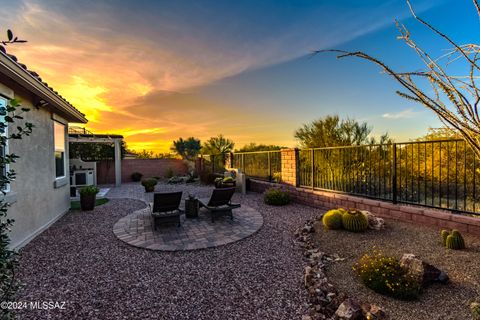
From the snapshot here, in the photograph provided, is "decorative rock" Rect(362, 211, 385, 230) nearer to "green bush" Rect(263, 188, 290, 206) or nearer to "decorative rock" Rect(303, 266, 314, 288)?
"decorative rock" Rect(303, 266, 314, 288)

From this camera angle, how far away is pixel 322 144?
1037 centimetres

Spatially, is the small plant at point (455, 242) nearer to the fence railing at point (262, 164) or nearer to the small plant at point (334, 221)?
the small plant at point (334, 221)

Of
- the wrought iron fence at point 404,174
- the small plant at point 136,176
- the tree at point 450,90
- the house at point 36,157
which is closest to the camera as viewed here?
the tree at point 450,90

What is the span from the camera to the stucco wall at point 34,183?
4.22 metres

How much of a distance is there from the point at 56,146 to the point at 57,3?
3.70 metres

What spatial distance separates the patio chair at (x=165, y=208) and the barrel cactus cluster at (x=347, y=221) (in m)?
3.48

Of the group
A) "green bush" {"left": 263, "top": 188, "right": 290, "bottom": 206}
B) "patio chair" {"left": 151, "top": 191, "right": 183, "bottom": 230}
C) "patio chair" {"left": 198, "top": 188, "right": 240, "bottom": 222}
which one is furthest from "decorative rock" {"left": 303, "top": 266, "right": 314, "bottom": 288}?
"green bush" {"left": 263, "top": 188, "right": 290, "bottom": 206}

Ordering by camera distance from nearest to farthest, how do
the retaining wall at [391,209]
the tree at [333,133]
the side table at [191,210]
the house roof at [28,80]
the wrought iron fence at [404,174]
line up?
the house roof at [28,80], the retaining wall at [391,209], the wrought iron fence at [404,174], the side table at [191,210], the tree at [333,133]

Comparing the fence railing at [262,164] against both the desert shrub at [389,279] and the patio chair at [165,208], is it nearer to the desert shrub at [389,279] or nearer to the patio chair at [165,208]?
the patio chair at [165,208]

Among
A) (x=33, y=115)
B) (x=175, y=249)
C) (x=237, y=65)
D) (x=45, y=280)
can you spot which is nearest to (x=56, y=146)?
(x=33, y=115)

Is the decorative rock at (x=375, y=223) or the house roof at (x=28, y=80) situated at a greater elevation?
the house roof at (x=28, y=80)

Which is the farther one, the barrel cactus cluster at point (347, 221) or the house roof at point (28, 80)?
the barrel cactus cluster at point (347, 221)

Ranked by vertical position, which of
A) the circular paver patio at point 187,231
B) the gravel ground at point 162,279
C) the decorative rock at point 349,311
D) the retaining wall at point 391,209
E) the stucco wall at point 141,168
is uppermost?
the stucco wall at point 141,168

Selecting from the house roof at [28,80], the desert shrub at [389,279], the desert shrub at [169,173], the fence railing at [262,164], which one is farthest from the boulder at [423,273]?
the desert shrub at [169,173]
